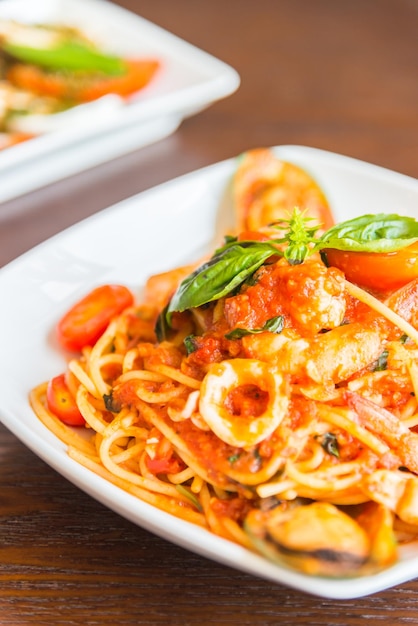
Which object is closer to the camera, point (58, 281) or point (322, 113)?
point (58, 281)

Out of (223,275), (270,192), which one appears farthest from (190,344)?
(270,192)

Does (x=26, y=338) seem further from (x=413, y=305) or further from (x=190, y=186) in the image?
(x=413, y=305)

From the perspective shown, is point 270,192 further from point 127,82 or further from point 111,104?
point 127,82

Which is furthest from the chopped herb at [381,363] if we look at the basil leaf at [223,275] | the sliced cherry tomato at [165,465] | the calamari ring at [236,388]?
the sliced cherry tomato at [165,465]

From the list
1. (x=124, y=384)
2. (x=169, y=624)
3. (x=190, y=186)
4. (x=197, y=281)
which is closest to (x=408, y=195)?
(x=190, y=186)

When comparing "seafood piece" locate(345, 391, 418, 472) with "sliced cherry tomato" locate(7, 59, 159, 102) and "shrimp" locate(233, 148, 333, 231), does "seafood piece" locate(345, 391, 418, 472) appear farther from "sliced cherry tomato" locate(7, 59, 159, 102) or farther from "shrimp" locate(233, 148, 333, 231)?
"sliced cherry tomato" locate(7, 59, 159, 102)
